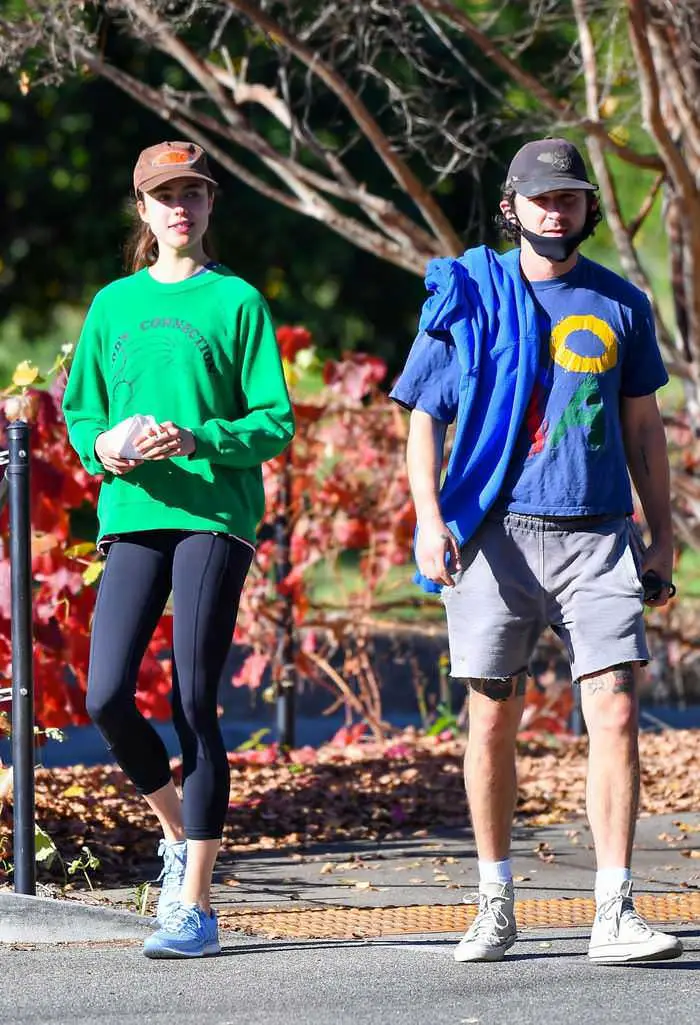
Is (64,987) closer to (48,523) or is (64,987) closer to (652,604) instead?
(652,604)

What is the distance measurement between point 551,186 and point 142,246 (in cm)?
107

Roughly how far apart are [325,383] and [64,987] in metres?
4.66

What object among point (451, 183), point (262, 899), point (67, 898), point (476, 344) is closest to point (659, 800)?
point (262, 899)

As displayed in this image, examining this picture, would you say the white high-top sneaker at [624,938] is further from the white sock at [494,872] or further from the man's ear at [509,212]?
the man's ear at [509,212]

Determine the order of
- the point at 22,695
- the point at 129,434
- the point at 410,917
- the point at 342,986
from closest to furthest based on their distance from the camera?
the point at 342,986
the point at 129,434
the point at 22,695
the point at 410,917

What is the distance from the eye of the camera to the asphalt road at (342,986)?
3.57 meters

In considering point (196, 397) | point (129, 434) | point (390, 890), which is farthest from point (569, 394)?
point (390, 890)

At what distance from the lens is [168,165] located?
4230mm

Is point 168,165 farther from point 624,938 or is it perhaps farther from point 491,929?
point 624,938

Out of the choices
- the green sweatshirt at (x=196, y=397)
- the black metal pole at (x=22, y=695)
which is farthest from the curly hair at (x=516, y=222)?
the black metal pole at (x=22, y=695)

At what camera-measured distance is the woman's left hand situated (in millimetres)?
3980

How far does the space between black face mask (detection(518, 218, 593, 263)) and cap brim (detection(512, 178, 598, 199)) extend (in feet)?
0.31

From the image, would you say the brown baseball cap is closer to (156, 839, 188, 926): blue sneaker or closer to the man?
the man

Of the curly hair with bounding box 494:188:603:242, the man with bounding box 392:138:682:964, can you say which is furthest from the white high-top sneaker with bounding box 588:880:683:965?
the curly hair with bounding box 494:188:603:242
